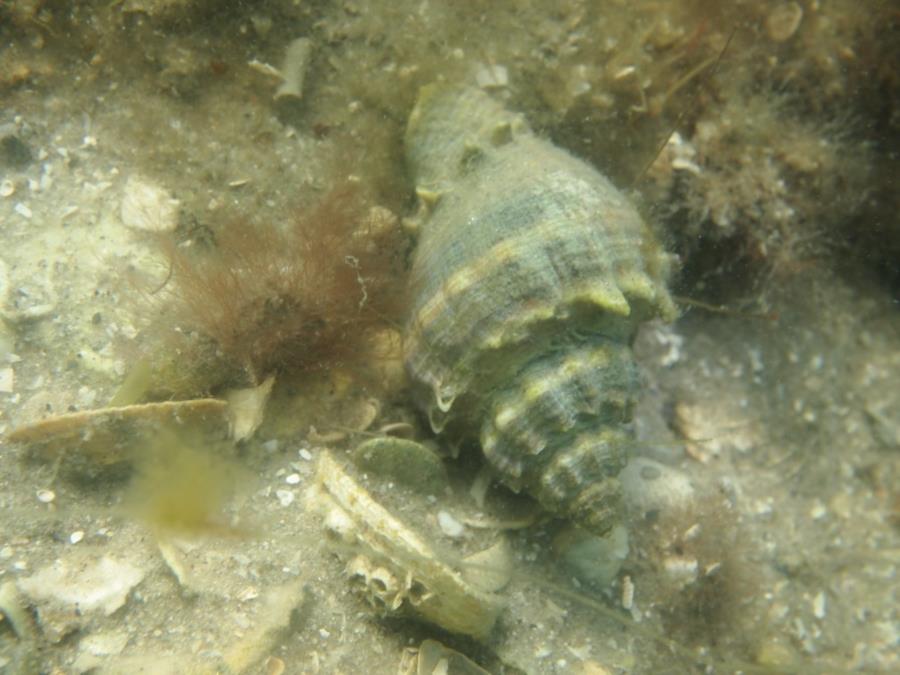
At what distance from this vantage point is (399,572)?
96.5 inches

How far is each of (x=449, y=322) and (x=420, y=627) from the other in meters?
1.35

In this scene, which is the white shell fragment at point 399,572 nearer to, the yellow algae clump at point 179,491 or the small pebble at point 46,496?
the yellow algae clump at point 179,491

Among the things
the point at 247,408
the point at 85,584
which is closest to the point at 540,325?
the point at 247,408

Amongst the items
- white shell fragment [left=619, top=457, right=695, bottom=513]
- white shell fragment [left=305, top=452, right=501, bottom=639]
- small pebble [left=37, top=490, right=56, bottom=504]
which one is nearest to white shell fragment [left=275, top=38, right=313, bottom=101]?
white shell fragment [left=305, top=452, right=501, bottom=639]

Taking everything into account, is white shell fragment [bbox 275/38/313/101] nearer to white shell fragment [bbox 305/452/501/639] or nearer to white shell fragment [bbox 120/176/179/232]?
white shell fragment [bbox 120/176/179/232]

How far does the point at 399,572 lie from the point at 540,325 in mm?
1203

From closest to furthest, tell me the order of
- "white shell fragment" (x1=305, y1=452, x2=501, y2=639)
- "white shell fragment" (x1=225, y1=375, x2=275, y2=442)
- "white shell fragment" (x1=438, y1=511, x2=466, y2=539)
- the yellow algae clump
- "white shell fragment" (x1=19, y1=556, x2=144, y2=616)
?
"white shell fragment" (x1=19, y1=556, x2=144, y2=616) → "white shell fragment" (x1=305, y1=452, x2=501, y2=639) → the yellow algae clump → "white shell fragment" (x1=225, y1=375, x2=275, y2=442) → "white shell fragment" (x1=438, y1=511, x2=466, y2=539)

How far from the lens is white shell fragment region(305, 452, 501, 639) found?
241 cm

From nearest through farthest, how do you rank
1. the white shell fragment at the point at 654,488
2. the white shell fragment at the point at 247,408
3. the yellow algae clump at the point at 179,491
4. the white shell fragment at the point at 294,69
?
the yellow algae clump at the point at 179,491 → the white shell fragment at the point at 247,408 → the white shell fragment at the point at 294,69 → the white shell fragment at the point at 654,488

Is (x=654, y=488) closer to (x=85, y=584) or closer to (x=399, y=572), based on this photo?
(x=399, y=572)

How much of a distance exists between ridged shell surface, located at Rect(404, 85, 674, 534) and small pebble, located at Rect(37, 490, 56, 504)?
5.39ft

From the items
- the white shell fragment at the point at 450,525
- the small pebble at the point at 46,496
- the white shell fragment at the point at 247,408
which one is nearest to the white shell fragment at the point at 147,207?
the white shell fragment at the point at 247,408

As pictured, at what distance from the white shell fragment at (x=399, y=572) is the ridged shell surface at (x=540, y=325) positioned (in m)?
0.57

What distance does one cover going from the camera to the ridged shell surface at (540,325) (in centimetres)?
262
